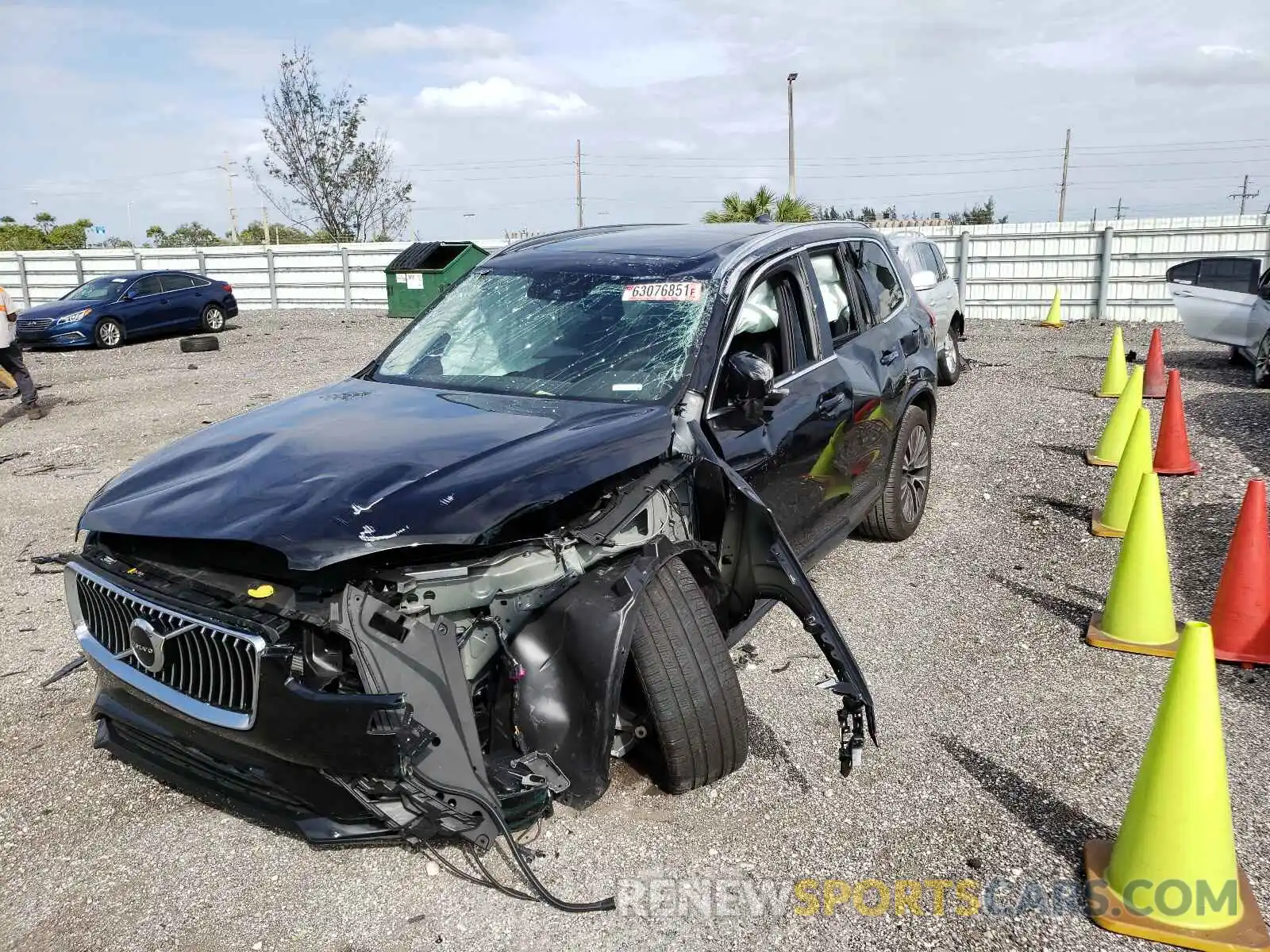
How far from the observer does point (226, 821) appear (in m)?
3.17

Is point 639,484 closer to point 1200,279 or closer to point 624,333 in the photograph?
point 624,333

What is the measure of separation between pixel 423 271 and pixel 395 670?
58.1ft

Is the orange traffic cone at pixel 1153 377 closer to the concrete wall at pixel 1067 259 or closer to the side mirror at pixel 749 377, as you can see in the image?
the side mirror at pixel 749 377

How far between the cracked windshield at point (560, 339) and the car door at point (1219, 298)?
957cm

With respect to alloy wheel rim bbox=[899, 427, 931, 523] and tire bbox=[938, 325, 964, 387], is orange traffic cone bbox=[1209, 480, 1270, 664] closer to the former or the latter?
alloy wheel rim bbox=[899, 427, 931, 523]

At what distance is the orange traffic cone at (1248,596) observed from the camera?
4.09 meters

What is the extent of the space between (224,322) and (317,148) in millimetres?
16534

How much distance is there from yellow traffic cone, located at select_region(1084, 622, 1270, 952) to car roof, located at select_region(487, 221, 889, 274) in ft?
7.62

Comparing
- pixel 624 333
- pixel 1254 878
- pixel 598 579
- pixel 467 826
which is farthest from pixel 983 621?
pixel 467 826

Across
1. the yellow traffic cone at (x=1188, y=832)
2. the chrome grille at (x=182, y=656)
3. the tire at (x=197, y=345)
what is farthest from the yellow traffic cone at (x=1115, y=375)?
the tire at (x=197, y=345)

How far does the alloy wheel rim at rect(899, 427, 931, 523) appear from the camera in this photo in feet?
18.2

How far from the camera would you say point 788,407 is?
390 centimetres

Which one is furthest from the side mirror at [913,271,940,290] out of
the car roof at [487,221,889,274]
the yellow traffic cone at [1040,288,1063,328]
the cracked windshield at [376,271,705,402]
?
the yellow traffic cone at [1040,288,1063,328]

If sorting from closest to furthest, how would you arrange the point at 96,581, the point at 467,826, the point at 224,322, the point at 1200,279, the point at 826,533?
1. the point at 467,826
2. the point at 96,581
3. the point at 826,533
4. the point at 1200,279
5. the point at 224,322
